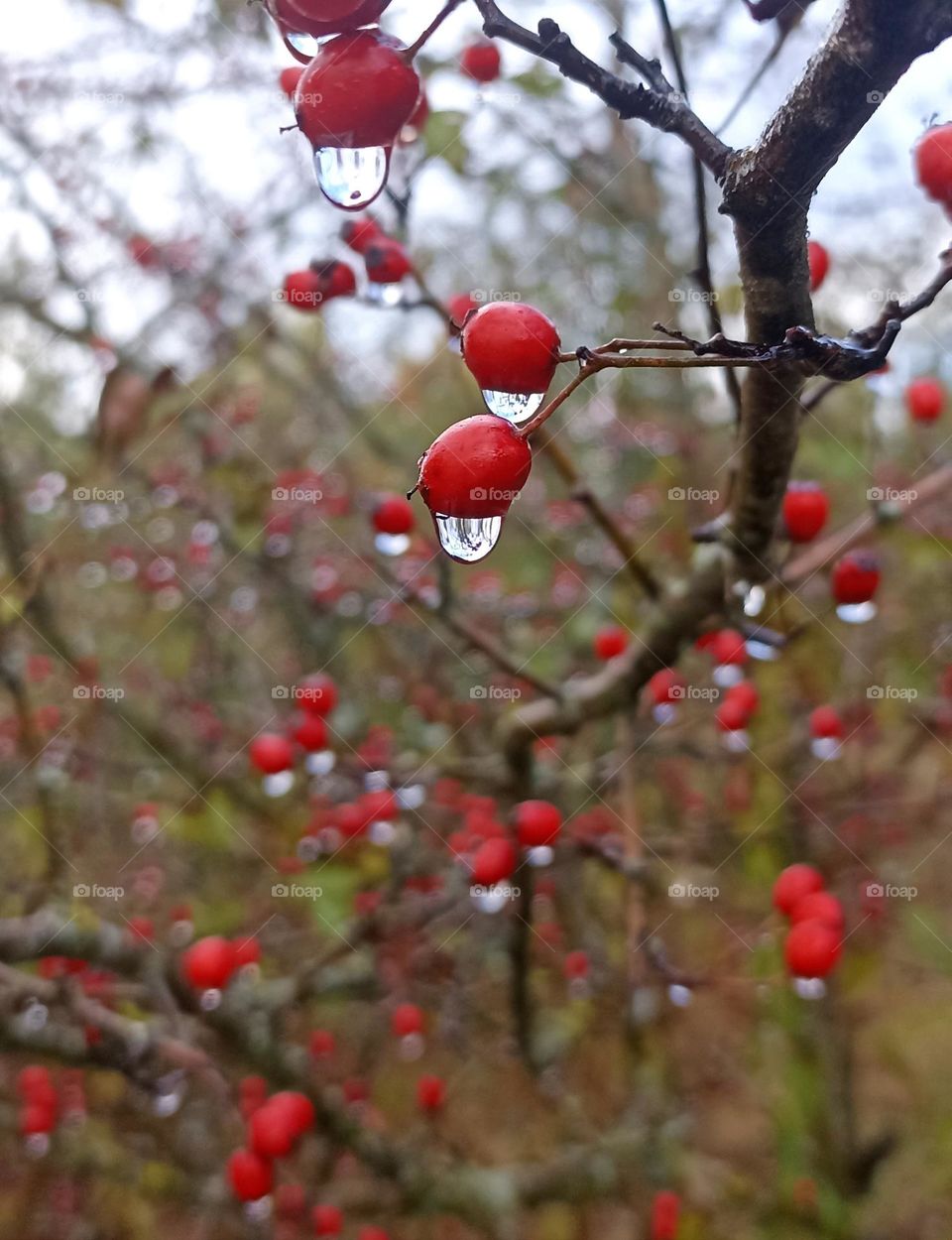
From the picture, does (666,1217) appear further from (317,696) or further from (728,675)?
(317,696)

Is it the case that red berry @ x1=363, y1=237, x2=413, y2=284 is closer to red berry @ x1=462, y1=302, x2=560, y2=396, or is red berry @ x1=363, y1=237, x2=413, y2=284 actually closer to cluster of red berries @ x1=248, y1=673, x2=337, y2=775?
red berry @ x1=462, y1=302, x2=560, y2=396

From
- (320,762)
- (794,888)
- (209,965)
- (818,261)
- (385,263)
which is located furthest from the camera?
(320,762)

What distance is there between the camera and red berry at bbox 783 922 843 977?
1469mm

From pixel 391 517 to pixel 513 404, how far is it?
1.02 meters

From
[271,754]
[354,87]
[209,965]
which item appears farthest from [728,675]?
[354,87]

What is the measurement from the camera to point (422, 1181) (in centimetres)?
221

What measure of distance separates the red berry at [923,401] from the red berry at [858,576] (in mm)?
681

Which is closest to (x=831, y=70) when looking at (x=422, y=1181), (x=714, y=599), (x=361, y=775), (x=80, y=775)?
(x=714, y=599)

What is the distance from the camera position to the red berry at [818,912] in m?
1.52

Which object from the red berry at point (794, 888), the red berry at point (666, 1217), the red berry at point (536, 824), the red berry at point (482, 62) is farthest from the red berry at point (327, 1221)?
the red berry at point (482, 62)

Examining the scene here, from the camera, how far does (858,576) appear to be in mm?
1506

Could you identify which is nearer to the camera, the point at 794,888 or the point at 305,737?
the point at 794,888

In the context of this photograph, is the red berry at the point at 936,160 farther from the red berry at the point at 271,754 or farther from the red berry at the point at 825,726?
the red berry at the point at 271,754

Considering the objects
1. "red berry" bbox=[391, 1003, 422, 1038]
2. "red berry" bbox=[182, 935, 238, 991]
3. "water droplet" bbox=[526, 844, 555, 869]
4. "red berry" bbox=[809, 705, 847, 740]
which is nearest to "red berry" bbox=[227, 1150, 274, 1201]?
"red berry" bbox=[182, 935, 238, 991]
